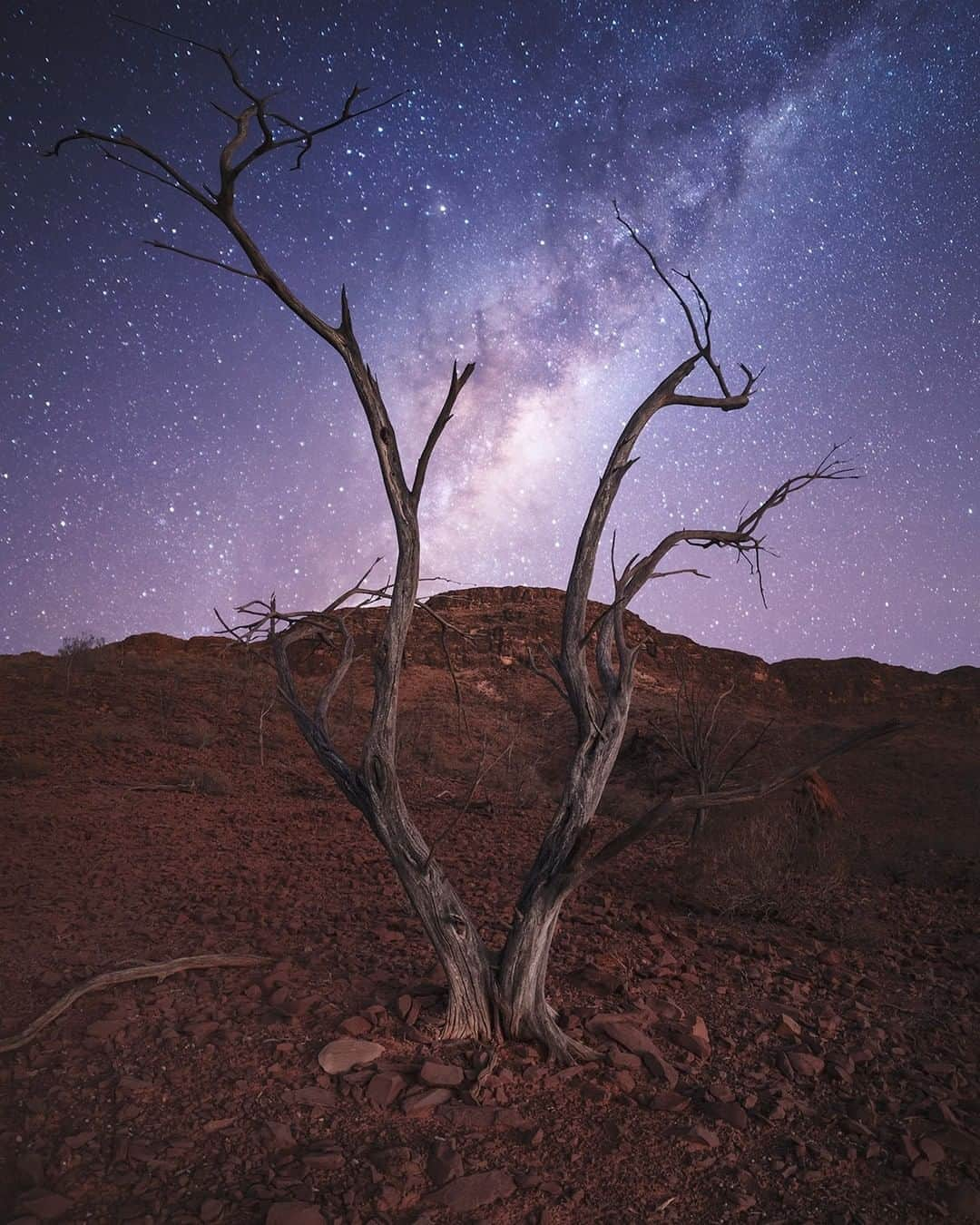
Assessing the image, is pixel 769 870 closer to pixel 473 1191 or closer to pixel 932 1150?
pixel 932 1150

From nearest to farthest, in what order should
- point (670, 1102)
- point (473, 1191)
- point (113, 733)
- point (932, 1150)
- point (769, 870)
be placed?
point (473, 1191), point (932, 1150), point (670, 1102), point (769, 870), point (113, 733)

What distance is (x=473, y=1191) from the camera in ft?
9.92

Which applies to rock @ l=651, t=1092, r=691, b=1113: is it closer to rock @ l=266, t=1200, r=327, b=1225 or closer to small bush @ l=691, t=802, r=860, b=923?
rock @ l=266, t=1200, r=327, b=1225

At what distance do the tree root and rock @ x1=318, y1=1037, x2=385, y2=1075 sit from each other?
4.04ft

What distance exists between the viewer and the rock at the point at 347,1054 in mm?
3793

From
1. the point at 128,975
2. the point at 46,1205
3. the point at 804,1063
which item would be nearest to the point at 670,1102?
the point at 804,1063

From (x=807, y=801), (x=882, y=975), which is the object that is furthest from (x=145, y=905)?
(x=807, y=801)

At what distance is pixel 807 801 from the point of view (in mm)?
12602

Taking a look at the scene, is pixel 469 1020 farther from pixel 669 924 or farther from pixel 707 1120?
pixel 669 924

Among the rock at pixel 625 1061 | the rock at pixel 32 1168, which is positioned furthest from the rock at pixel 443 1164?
the rock at pixel 32 1168

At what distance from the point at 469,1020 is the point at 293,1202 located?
147 centimetres

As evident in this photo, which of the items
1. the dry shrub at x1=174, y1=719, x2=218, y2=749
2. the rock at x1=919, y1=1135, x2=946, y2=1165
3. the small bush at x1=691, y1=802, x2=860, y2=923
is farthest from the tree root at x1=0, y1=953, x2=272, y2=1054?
the dry shrub at x1=174, y1=719, x2=218, y2=749

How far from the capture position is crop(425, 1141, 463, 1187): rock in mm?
3082

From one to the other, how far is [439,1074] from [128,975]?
80.7 inches
